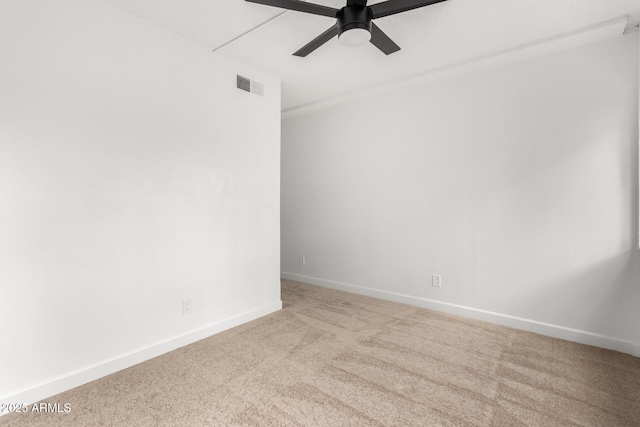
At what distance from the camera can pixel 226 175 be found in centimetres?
295

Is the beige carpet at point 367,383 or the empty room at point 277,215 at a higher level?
the empty room at point 277,215

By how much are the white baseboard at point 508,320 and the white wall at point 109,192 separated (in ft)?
5.24

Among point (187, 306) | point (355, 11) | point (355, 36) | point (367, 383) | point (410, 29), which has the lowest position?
point (367, 383)

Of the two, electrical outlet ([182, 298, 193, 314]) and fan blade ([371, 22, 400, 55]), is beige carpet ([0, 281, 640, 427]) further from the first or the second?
fan blade ([371, 22, 400, 55])

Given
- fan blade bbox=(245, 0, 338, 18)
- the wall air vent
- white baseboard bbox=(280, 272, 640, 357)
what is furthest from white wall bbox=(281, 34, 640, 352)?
fan blade bbox=(245, 0, 338, 18)

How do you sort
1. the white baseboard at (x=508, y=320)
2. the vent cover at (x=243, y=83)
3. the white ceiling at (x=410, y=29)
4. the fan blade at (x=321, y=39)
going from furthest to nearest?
the vent cover at (x=243, y=83) < the white baseboard at (x=508, y=320) < the white ceiling at (x=410, y=29) < the fan blade at (x=321, y=39)

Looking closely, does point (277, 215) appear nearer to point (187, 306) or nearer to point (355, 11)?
point (187, 306)

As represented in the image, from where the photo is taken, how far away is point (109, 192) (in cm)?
219

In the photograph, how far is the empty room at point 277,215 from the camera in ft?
6.09

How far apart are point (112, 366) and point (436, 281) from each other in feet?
9.96

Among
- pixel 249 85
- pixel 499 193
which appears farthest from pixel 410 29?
pixel 499 193

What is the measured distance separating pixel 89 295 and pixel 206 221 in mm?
983

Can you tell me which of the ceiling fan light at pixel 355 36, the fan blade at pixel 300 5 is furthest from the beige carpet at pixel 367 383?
the fan blade at pixel 300 5

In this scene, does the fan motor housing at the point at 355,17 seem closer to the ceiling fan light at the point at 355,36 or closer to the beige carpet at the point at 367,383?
the ceiling fan light at the point at 355,36
